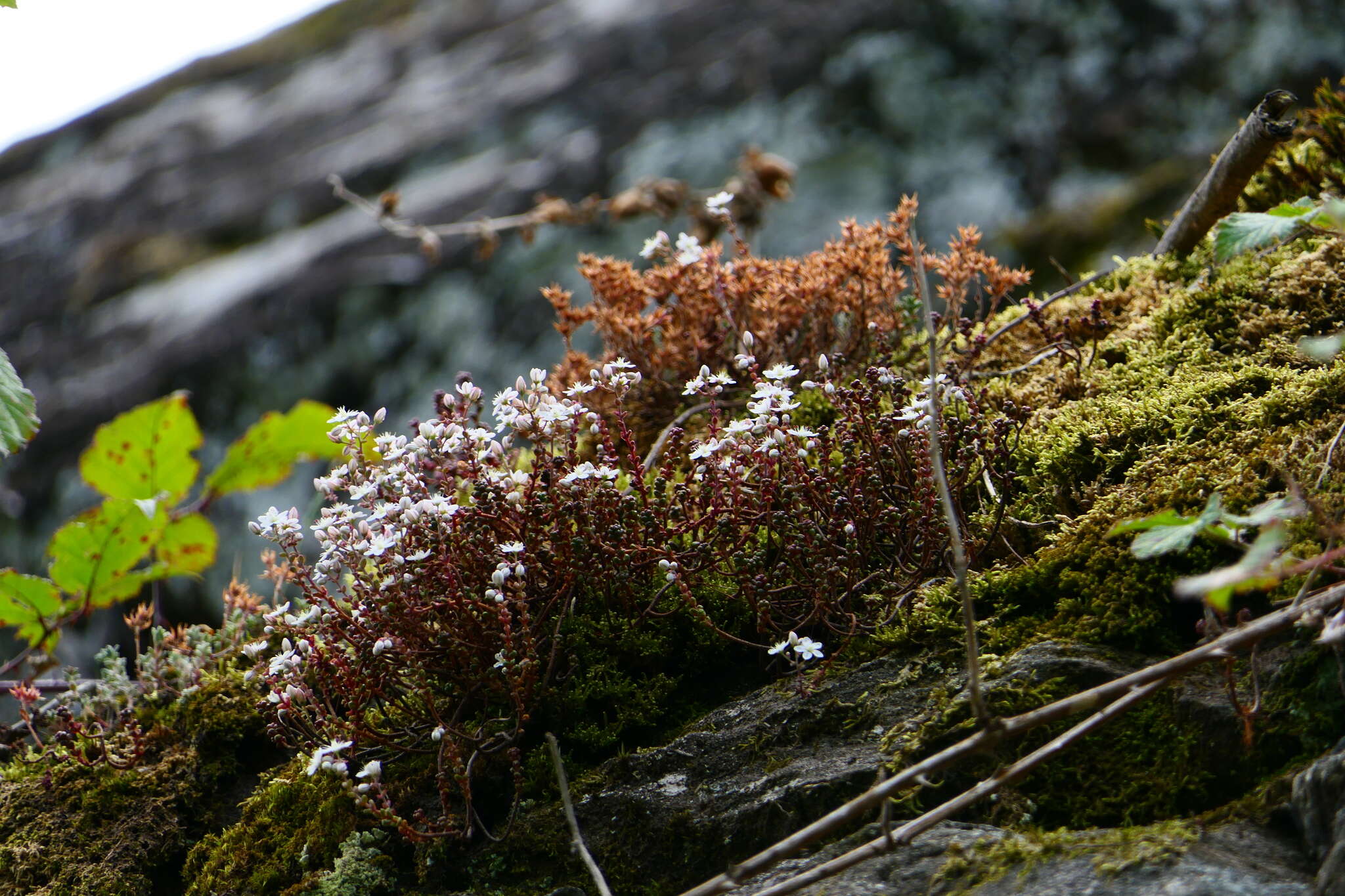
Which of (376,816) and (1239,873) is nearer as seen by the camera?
(1239,873)

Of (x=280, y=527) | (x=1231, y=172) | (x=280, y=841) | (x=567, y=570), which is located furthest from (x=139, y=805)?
(x=1231, y=172)

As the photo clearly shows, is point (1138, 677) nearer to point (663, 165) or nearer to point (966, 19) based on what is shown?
point (663, 165)

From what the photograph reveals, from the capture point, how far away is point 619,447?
327 cm

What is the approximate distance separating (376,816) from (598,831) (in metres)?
0.48

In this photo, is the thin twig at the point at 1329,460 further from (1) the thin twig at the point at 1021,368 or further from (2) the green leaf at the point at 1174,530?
(1) the thin twig at the point at 1021,368

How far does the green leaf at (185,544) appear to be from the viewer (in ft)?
11.2

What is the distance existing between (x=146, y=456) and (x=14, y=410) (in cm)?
108

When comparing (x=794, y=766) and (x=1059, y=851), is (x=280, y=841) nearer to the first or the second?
(x=794, y=766)

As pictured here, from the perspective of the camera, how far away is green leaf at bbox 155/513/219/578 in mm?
3406

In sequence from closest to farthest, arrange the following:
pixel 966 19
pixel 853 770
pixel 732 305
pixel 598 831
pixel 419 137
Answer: pixel 853 770 < pixel 598 831 < pixel 732 305 < pixel 966 19 < pixel 419 137

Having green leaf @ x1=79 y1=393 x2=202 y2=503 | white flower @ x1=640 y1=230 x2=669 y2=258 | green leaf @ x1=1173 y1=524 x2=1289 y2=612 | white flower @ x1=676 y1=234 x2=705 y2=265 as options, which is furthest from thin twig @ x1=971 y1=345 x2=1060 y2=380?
green leaf @ x1=79 y1=393 x2=202 y2=503

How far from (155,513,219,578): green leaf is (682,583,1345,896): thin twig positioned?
107 inches

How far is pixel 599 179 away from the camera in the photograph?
6.38 metres

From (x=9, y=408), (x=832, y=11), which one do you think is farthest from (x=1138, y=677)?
(x=832, y=11)
